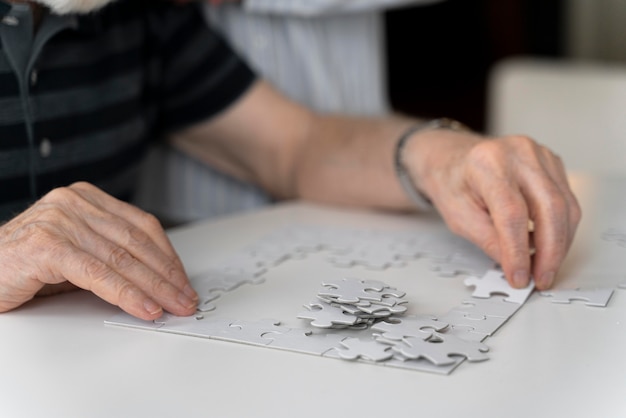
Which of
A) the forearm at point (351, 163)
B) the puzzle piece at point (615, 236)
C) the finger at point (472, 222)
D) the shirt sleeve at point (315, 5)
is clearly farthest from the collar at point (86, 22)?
the puzzle piece at point (615, 236)

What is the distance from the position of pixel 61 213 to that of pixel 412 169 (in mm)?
674

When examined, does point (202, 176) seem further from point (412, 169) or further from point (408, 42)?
point (408, 42)

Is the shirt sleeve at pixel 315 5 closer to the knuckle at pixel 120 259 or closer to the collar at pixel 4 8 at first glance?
the collar at pixel 4 8

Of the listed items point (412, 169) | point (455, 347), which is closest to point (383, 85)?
point (412, 169)

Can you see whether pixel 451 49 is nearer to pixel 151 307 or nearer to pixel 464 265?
pixel 464 265

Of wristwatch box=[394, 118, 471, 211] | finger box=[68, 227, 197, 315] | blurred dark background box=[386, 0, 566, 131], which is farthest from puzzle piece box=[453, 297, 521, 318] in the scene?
blurred dark background box=[386, 0, 566, 131]

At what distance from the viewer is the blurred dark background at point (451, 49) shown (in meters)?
5.72

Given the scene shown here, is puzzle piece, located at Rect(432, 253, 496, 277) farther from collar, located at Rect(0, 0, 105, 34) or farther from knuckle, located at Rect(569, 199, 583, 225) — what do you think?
collar, located at Rect(0, 0, 105, 34)

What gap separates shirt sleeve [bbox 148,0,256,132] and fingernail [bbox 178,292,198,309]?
0.84 meters

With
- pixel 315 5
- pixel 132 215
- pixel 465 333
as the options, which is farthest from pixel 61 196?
pixel 315 5

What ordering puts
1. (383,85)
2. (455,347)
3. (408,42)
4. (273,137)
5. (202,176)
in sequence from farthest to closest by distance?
(408,42)
(383,85)
(202,176)
(273,137)
(455,347)

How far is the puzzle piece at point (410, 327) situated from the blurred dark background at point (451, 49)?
15.5ft

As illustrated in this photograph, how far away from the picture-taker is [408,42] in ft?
20.4

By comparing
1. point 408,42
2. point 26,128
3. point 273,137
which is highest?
point 26,128
